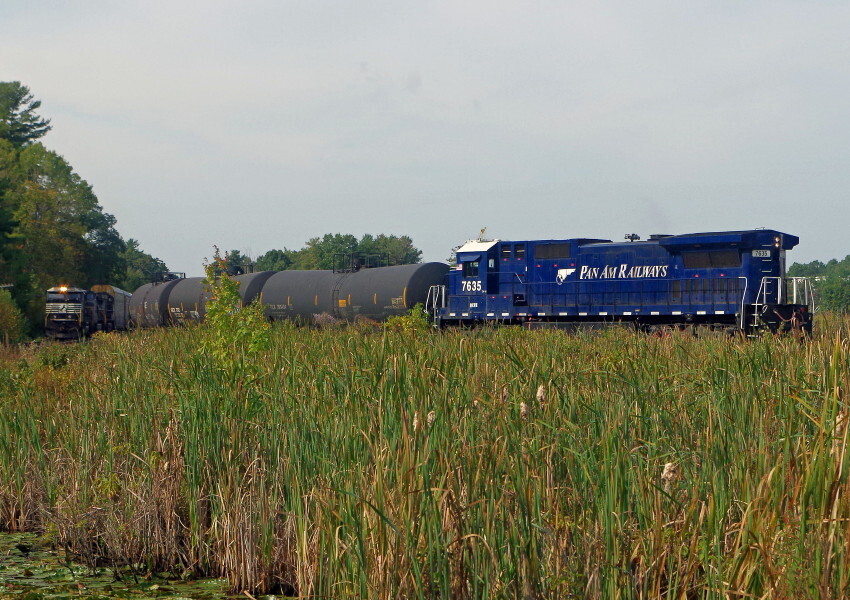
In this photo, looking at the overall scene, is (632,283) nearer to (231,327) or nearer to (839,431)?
(231,327)

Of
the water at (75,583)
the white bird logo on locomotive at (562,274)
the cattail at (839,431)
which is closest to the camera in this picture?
the cattail at (839,431)

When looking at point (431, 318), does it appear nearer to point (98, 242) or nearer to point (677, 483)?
point (677, 483)

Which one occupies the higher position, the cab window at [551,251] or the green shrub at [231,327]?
the cab window at [551,251]

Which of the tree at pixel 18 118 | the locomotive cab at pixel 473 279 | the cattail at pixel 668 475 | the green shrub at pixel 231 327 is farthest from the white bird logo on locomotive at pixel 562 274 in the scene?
the tree at pixel 18 118

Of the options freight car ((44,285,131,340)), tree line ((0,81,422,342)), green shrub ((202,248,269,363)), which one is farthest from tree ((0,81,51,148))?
green shrub ((202,248,269,363))

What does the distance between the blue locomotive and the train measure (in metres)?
0.03

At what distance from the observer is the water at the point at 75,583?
22.4ft

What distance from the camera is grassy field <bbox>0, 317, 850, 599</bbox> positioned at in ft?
15.0

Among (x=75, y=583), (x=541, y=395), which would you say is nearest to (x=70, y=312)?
(x=75, y=583)

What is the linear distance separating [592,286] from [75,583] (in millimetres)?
24014

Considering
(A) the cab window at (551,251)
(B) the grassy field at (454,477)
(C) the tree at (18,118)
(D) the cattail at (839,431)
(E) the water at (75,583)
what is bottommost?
(E) the water at (75,583)

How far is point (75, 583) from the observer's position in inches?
283

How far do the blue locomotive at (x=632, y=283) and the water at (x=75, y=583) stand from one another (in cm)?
2069

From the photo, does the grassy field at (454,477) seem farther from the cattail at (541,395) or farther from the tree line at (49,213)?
the tree line at (49,213)
